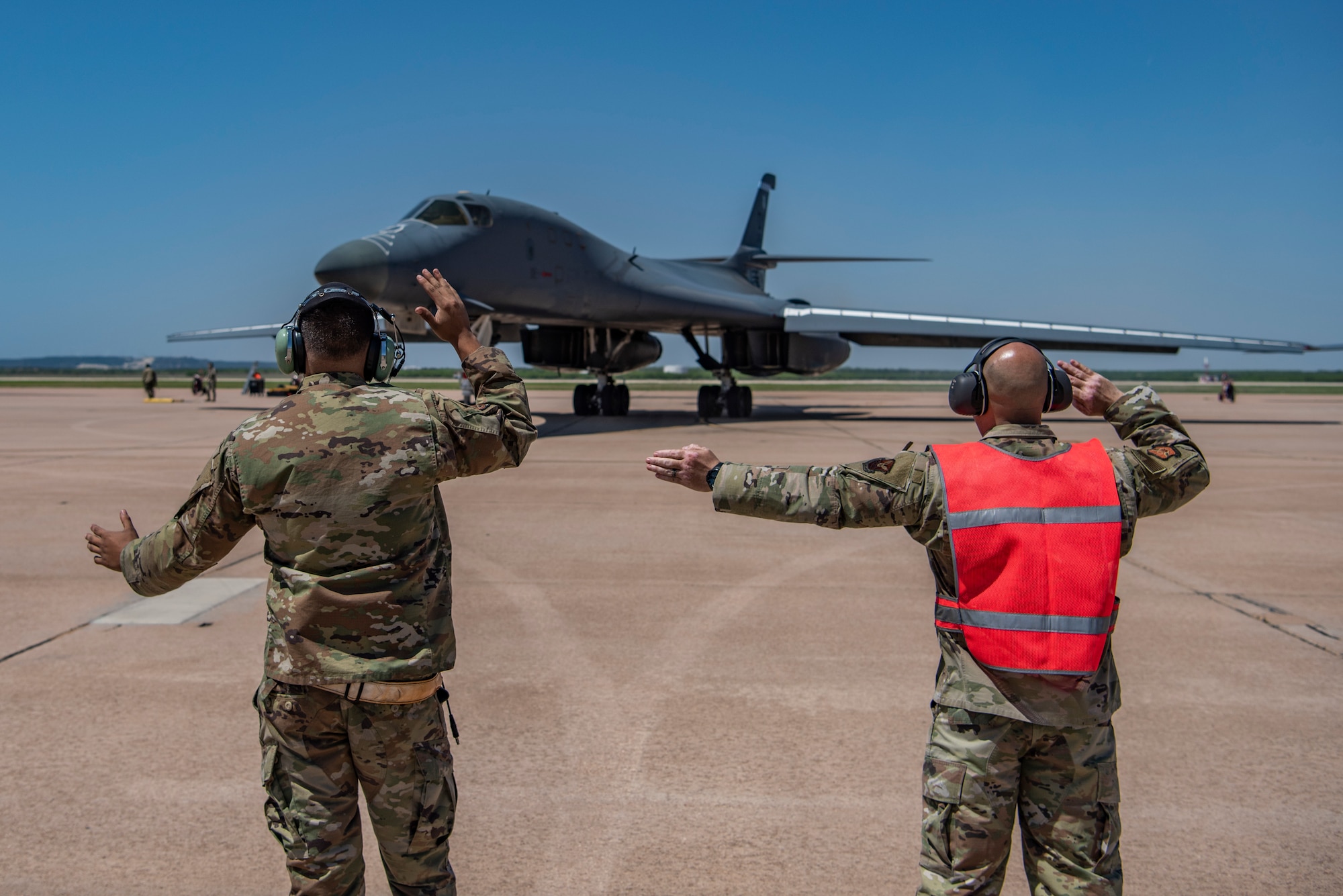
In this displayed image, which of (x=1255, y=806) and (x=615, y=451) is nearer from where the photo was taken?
(x=1255, y=806)

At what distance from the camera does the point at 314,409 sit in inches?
95.0

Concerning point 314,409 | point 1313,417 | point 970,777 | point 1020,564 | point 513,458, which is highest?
point 314,409

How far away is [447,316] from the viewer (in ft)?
8.55

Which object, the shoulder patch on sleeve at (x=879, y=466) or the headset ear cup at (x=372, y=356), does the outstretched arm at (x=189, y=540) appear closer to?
the headset ear cup at (x=372, y=356)

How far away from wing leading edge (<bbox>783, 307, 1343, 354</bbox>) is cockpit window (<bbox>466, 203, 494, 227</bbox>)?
992 centimetres

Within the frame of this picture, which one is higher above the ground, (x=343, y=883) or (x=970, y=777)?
(x=970, y=777)

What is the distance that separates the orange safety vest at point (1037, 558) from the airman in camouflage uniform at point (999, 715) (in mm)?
48

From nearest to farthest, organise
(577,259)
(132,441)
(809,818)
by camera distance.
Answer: (809,818) → (132,441) → (577,259)

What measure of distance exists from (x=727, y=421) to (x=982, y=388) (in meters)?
21.3

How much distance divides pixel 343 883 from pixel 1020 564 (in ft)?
6.26

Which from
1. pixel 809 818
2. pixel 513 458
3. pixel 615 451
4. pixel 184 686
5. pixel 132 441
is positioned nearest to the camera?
pixel 513 458

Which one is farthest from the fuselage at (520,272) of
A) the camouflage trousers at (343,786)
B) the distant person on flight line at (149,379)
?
the distant person on flight line at (149,379)

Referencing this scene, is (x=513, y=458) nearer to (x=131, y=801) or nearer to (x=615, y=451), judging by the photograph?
(x=131, y=801)

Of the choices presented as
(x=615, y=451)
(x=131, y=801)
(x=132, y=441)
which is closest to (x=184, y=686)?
(x=131, y=801)
